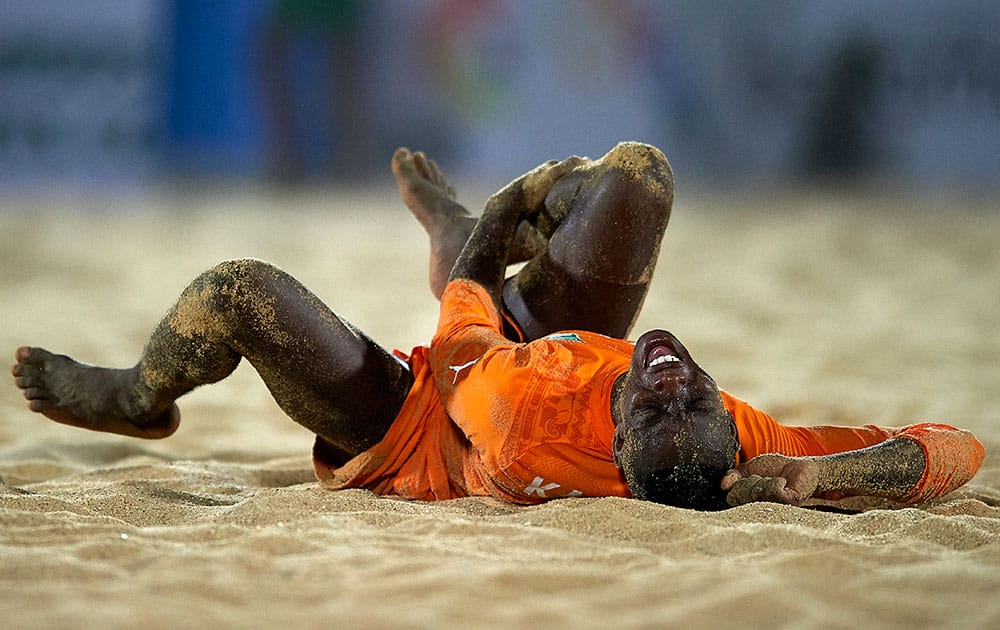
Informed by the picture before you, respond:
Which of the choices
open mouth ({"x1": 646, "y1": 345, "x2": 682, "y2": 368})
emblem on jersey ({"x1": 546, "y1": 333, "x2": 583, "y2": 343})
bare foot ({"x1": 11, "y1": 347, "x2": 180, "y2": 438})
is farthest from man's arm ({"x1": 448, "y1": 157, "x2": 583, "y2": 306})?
bare foot ({"x1": 11, "y1": 347, "x2": 180, "y2": 438})

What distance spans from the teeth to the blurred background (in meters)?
6.69

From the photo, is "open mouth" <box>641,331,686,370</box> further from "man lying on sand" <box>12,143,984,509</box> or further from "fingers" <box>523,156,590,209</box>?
"fingers" <box>523,156,590,209</box>

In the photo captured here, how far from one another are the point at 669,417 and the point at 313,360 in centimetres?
79

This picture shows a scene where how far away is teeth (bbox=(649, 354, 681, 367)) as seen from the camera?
2176 millimetres

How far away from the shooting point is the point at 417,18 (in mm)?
9289

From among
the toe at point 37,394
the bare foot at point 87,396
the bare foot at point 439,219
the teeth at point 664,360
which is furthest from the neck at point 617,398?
the toe at point 37,394

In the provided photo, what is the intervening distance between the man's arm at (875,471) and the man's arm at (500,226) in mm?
852

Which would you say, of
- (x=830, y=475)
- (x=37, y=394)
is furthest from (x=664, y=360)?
(x=37, y=394)

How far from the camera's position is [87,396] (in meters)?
2.63

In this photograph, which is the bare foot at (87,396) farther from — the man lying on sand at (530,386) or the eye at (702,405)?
the eye at (702,405)

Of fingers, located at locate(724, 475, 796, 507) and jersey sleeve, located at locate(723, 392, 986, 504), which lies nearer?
fingers, located at locate(724, 475, 796, 507)

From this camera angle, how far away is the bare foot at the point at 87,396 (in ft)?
8.60

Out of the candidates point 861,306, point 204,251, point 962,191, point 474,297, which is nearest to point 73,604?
point 474,297

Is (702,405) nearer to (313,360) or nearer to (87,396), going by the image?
(313,360)
